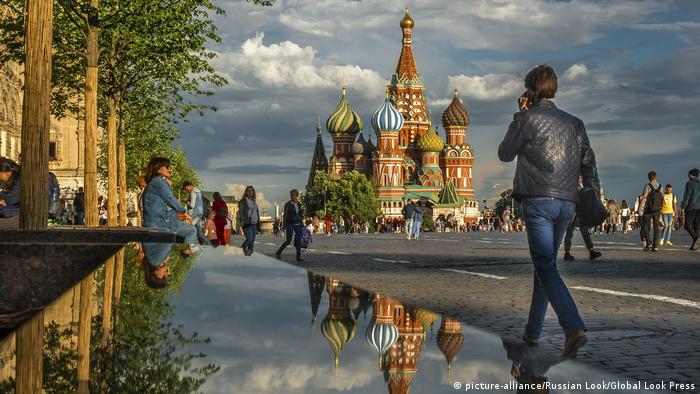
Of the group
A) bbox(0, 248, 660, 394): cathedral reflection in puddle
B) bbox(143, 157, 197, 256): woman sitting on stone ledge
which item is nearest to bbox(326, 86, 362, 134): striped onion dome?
bbox(143, 157, 197, 256): woman sitting on stone ledge

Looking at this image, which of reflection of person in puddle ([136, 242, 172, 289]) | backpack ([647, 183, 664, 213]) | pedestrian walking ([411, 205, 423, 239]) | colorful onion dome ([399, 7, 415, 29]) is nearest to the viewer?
reflection of person in puddle ([136, 242, 172, 289])

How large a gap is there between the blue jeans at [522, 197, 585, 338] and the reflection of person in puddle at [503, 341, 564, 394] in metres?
0.75

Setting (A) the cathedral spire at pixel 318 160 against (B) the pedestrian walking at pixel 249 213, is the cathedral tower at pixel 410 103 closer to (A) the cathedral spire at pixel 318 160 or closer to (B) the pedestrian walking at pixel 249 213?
(A) the cathedral spire at pixel 318 160

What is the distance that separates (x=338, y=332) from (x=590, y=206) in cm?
221

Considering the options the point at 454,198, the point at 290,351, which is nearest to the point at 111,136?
the point at 290,351

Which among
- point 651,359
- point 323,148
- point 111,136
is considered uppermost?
point 323,148

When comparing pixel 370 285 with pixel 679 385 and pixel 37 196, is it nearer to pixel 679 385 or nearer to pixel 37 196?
pixel 37 196

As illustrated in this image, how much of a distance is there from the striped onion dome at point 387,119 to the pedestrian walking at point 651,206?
12229cm

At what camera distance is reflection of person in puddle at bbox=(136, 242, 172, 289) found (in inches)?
290

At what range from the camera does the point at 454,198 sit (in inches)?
5876

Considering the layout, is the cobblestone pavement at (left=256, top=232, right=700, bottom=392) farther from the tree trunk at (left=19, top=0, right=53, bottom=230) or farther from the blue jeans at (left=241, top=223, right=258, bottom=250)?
the tree trunk at (left=19, top=0, right=53, bottom=230)

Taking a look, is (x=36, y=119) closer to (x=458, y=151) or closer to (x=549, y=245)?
(x=549, y=245)

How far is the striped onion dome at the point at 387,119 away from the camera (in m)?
146

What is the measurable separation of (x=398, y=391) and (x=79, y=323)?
1918 millimetres
